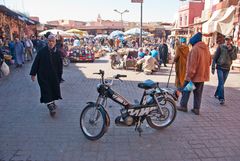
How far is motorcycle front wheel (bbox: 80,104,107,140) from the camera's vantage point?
3664mm

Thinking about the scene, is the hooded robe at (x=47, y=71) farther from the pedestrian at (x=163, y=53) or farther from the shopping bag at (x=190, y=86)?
the pedestrian at (x=163, y=53)

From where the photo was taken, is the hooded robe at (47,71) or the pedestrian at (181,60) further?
the pedestrian at (181,60)

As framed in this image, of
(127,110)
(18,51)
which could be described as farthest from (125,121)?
(18,51)

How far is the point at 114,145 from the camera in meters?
3.58

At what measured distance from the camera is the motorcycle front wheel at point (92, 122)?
144 inches

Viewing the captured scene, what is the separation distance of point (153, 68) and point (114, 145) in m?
7.34

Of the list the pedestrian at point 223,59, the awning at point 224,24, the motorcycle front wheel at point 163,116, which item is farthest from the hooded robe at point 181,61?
the awning at point 224,24

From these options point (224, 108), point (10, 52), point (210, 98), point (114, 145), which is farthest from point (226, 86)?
point (10, 52)

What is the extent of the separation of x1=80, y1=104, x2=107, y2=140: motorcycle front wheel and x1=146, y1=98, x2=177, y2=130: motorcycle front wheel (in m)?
0.89

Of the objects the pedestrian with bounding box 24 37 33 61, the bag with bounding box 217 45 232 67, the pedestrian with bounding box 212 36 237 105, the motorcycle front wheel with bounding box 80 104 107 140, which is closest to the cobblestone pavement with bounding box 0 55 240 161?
the motorcycle front wheel with bounding box 80 104 107 140

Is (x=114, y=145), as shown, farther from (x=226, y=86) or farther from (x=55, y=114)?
(x=226, y=86)

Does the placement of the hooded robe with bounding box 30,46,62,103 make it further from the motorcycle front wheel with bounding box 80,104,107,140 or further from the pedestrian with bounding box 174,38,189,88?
the pedestrian with bounding box 174,38,189,88

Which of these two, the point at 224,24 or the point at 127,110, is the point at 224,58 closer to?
the point at 127,110

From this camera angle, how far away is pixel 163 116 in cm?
404
